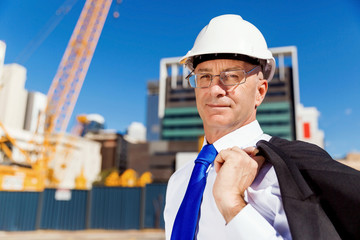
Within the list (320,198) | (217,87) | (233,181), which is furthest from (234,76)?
(320,198)

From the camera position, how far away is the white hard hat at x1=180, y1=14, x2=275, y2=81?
1.38 meters

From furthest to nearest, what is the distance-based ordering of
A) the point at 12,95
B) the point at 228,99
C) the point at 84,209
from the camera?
the point at 12,95 → the point at 84,209 → the point at 228,99

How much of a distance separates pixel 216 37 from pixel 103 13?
152 feet

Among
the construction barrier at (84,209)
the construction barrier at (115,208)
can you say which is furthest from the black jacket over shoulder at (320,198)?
the construction barrier at (115,208)

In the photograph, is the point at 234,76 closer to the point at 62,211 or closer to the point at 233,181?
the point at 233,181

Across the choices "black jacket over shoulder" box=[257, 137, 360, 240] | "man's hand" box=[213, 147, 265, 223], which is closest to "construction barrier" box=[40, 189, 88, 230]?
"man's hand" box=[213, 147, 265, 223]

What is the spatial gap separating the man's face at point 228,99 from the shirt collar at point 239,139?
3 cm

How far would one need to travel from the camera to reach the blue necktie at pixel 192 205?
1285mm

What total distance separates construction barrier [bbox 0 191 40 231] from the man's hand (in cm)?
2261

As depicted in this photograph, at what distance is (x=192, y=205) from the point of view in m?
1.32

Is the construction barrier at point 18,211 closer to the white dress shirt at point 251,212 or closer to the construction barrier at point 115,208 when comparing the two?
Result: the construction barrier at point 115,208

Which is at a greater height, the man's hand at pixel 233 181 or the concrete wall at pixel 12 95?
the concrete wall at pixel 12 95

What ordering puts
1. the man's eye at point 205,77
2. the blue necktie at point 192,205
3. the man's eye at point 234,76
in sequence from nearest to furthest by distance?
the blue necktie at point 192,205 → the man's eye at point 234,76 → the man's eye at point 205,77

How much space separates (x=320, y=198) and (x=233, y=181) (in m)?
0.28
